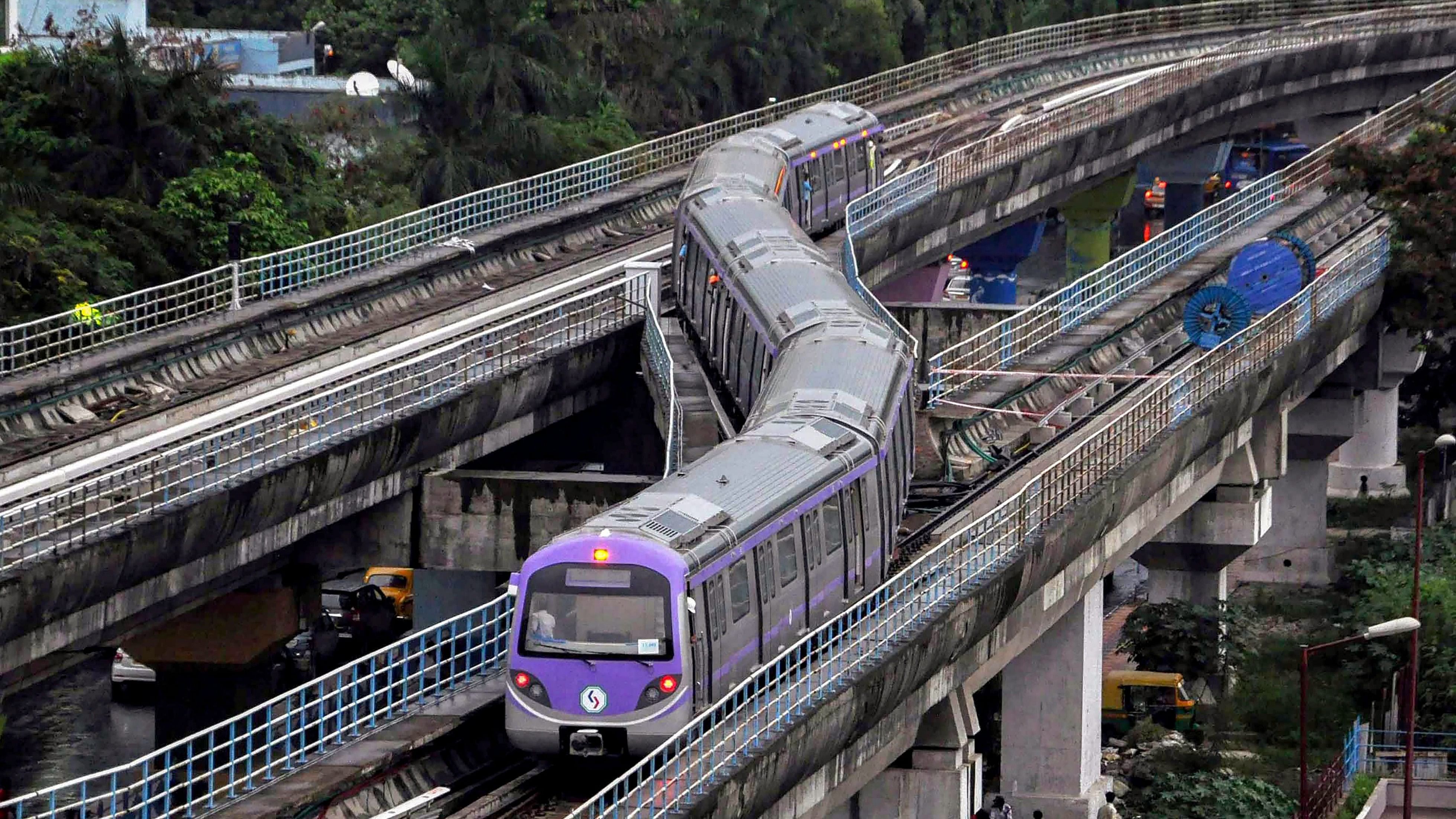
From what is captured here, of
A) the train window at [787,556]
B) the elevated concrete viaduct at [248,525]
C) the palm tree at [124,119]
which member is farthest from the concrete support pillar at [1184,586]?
the train window at [787,556]

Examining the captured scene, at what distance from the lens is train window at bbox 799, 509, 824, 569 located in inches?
1236

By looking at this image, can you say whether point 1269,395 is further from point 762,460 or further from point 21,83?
point 21,83

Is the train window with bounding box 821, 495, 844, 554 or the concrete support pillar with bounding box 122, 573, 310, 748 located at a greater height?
the train window with bounding box 821, 495, 844, 554

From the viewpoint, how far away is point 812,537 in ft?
104

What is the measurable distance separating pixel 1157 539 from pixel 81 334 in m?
24.3

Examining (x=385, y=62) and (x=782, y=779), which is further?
(x=385, y=62)

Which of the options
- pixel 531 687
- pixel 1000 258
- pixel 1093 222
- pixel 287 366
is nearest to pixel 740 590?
pixel 531 687

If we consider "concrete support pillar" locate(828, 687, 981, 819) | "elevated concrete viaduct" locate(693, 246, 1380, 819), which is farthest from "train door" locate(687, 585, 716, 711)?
"concrete support pillar" locate(828, 687, 981, 819)

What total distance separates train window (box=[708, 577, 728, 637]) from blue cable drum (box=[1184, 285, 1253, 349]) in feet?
91.6

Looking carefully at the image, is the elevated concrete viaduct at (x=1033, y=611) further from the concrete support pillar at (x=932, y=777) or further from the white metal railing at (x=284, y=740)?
the white metal railing at (x=284, y=740)

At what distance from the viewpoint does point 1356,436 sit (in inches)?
2876

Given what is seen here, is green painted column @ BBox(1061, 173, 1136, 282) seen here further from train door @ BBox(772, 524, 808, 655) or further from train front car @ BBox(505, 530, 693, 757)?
train front car @ BBox(505, 530, 693, 757)

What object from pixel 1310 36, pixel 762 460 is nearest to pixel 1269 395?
pixel 762 460

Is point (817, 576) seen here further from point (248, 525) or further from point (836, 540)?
point (248, 525)
